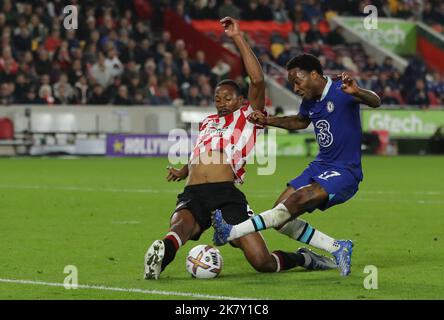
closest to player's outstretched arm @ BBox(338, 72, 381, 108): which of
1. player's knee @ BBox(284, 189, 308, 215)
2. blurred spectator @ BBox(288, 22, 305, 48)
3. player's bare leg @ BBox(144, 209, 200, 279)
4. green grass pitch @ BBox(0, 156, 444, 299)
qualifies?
player's knee @ BBox(284, 189, 308, 215)

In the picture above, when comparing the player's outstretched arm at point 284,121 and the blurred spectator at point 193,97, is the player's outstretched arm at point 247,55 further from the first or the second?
the blurred spectator at point 193,97

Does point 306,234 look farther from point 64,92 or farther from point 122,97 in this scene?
point 122,97

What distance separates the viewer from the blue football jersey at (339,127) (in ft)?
33.9

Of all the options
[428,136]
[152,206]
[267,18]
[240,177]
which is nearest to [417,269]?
[240,177]

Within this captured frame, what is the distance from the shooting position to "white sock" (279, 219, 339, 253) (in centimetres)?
1036

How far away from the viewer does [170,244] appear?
9773 millimetres

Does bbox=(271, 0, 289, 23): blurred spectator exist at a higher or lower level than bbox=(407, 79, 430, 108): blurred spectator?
higher

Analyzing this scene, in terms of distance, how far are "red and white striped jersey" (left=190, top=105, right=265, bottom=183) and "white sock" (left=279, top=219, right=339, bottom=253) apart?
2.17 ft

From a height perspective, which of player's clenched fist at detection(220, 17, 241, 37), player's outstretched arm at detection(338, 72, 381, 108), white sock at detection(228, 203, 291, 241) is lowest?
white sock at detection(228, 203, 291, 241)

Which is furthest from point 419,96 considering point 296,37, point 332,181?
point 332,181

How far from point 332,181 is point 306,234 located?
62 cm

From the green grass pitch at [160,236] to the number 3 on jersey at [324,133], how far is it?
46.4 inches

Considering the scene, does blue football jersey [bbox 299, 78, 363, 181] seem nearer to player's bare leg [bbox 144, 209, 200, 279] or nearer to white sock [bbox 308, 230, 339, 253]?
white sock [bbox 308, 230, 339, 253]

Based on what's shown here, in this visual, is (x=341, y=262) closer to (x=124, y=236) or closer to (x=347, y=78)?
(x=347, y=78)
